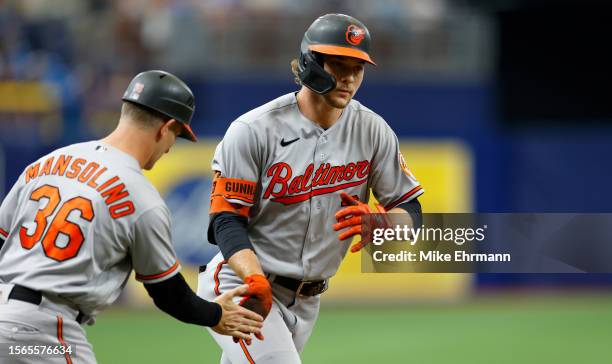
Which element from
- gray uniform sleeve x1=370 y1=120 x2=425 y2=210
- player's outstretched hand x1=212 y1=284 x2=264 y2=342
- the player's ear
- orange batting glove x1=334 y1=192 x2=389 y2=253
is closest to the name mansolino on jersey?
the player's ear

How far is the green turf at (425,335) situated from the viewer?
30.5 feet

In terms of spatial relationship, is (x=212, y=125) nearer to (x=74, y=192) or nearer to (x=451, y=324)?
(x=451, y=324)

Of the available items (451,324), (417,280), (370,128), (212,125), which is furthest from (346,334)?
(370,128)

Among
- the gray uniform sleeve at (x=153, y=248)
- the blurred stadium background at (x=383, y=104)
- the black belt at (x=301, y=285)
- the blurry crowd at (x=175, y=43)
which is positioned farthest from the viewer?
the blurry crowd at (x=175, y=43)

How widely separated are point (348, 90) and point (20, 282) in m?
1.81

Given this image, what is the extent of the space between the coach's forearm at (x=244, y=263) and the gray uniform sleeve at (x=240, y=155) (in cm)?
38

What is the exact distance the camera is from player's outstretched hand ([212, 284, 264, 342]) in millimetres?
4625

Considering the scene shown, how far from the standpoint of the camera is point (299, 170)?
16.6 ft

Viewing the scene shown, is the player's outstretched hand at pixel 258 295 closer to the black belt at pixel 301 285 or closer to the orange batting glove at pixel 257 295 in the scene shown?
the orange batting glove at pixel 257 295

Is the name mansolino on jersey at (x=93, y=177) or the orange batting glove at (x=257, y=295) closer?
the name mansolino on jersey at (x=93, y=177)

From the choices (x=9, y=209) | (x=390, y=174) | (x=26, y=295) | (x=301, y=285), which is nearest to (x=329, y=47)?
(x=390, y=174)

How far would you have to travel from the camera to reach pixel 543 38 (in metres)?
15.4

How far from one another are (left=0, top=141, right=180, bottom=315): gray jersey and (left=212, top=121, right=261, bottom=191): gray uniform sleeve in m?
0.71

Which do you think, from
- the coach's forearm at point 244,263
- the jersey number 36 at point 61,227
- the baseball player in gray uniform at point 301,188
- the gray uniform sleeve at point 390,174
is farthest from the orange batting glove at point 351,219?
the jersey number 36 at point 61,227
